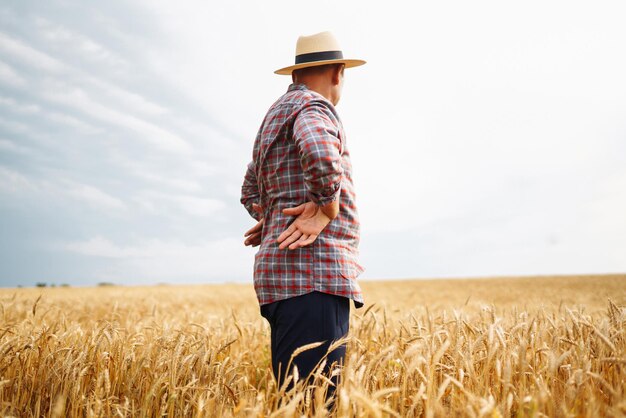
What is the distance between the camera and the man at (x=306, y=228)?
2.31m

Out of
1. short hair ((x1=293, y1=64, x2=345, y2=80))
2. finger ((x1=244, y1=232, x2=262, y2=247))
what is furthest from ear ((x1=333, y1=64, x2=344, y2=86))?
finger ((x1=244, y1=232, x2=262, y2=247))

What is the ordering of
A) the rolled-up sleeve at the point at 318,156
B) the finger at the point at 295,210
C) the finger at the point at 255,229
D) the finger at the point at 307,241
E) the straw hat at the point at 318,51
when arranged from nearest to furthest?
the rolled-up sleeve at the point at 318,156
the finger at the point at 307,241
the finger at the point at 295,210
the straw hat at the point at 318,51
the finger at the point at 255,229

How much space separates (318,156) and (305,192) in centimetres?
37

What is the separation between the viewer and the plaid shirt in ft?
7.44

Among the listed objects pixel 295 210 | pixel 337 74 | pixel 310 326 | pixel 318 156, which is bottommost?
pixel 310 326

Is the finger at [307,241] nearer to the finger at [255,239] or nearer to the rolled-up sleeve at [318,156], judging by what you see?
the rolled-up sleeve at [318,156]

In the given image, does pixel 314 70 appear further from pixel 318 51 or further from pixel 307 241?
pixel 307 241

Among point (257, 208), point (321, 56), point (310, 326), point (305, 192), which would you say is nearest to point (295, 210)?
point (305, 192)

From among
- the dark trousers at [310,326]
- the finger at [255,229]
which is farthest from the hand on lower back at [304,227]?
the finger at [255,229]

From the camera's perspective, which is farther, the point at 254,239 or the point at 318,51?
the point at 254,239

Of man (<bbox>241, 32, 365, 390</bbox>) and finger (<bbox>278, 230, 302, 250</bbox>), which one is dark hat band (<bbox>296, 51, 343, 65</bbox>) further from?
finger (<bbox>278, 230, 302, 250</bbox>)

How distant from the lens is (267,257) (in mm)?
2510

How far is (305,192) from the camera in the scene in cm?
253

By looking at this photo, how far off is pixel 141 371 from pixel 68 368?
444 mm
